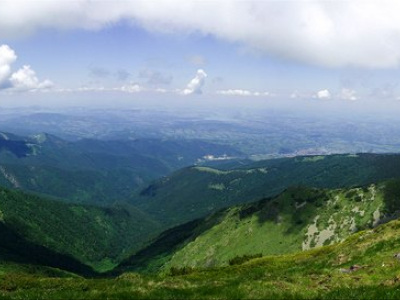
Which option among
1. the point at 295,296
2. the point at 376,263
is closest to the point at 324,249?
the point at 376,263

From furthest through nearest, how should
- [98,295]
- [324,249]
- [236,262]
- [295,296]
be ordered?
[236,262]
[324,249]
[98,295]
[295,296]

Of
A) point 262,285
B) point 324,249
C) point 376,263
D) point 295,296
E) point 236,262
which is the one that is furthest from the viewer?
point 236,262

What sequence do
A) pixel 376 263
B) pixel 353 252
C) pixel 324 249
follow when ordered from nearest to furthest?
pixel 376 263 < pixel 353 252 < pixel 324 249

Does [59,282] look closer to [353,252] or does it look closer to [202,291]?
[202,291]

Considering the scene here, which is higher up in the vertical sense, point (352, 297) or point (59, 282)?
point (352, 297)

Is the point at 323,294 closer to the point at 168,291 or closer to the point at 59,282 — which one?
the point at 168,291

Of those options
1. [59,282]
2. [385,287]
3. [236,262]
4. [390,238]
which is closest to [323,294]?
[385,287]

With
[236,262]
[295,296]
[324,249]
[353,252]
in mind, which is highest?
[295,296]

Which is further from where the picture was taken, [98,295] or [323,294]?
[98,295]

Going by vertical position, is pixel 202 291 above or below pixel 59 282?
above
